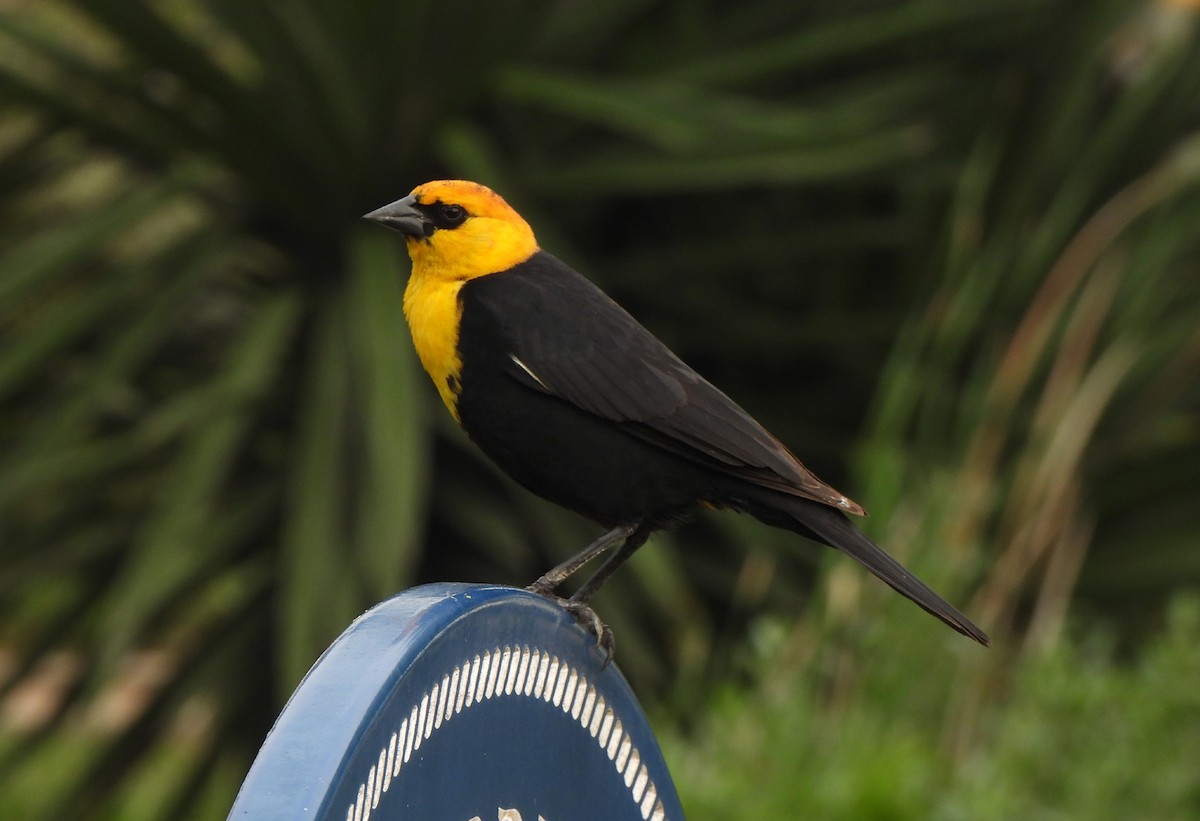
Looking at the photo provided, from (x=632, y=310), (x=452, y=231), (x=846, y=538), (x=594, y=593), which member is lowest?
(x=594, y=593)

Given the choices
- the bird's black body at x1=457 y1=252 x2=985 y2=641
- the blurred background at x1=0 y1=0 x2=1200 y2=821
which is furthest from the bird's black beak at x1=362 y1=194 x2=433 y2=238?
the blurred background at x1=0 y1=0 x2=1200 y2=821

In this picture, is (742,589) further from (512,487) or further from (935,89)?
(935,89)

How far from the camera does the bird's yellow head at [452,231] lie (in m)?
2.61

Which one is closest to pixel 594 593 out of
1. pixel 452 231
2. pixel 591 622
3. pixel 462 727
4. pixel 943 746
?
pixel 591 622

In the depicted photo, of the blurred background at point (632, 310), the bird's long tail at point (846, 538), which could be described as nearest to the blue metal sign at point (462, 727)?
the bird's long tail at point (846, 538)

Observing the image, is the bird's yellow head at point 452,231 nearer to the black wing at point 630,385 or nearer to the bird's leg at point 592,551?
the black wing at point 630,385

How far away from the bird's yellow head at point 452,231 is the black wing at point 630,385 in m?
0.08

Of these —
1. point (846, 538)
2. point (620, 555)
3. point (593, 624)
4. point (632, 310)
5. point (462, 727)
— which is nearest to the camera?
point (462, 727)

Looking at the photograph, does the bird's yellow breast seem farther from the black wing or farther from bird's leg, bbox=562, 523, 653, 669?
bird's leg, bbox=562, 523, 653, 669

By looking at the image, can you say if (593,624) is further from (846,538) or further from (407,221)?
(407,221)

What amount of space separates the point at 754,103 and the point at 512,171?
0.73 meters

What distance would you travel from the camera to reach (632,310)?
16.6ft

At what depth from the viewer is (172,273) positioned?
4.53m

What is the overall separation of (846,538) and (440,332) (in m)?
0.67
